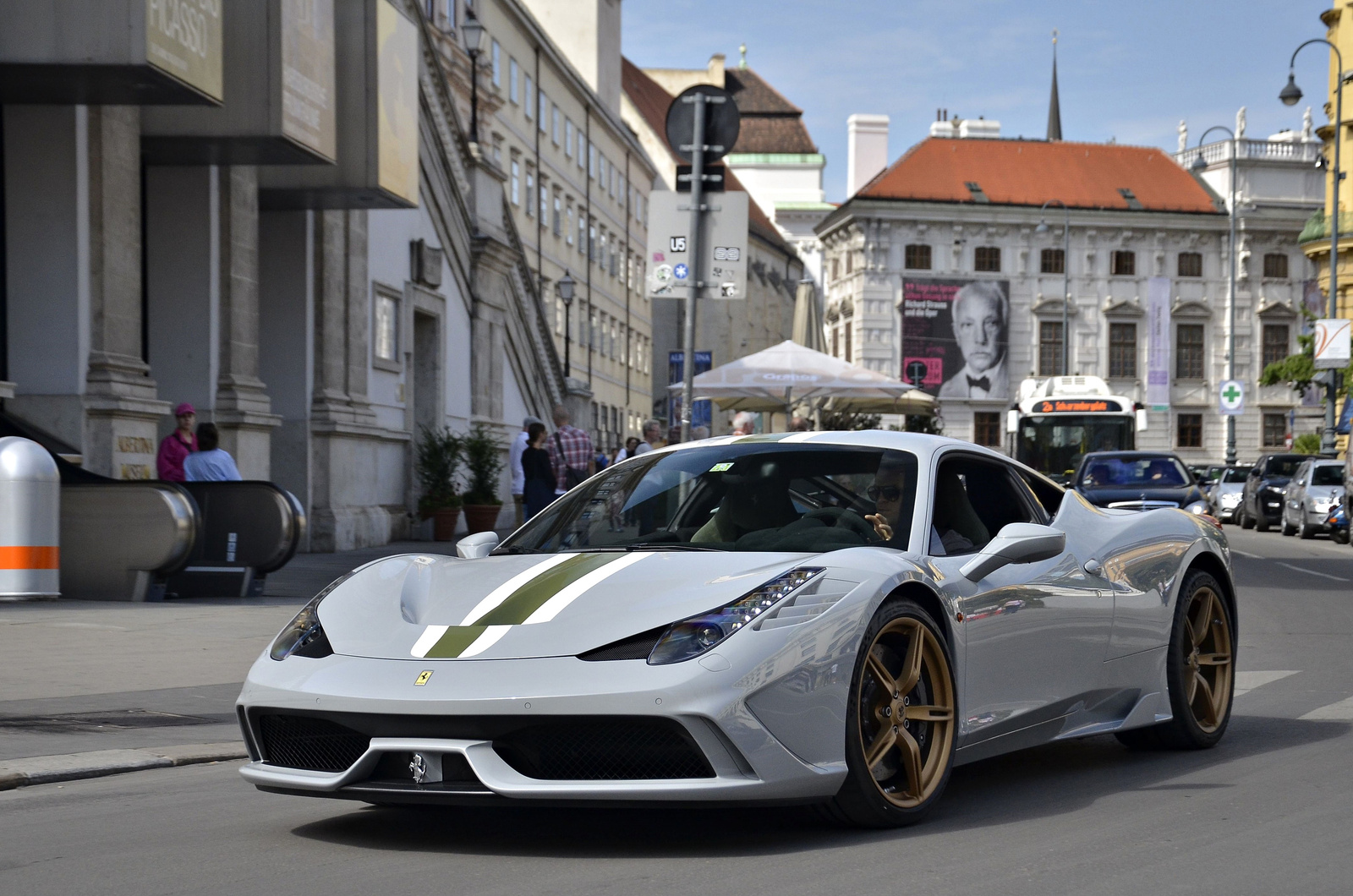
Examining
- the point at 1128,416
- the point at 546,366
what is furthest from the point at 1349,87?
the point at 546,366

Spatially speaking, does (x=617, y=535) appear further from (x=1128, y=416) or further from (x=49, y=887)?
(x=1128, y=416)

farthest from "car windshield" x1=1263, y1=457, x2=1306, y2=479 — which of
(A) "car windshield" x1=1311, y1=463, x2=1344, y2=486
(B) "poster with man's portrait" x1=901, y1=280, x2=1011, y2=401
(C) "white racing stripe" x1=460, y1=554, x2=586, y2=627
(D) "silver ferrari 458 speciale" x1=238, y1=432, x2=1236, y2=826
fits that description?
(B) "poster with man's portrait" x1=901, y1=280, x2=1011, y2=401

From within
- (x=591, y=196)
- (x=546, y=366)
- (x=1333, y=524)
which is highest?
(x=591, y=196)

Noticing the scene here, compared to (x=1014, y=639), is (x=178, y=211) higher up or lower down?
higher up

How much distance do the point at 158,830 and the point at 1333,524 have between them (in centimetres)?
3064

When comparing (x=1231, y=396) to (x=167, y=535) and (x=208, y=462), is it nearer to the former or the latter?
(x=208, y=462)

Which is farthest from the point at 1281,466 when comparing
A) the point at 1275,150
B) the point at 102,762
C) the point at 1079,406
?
the point at 1275,150

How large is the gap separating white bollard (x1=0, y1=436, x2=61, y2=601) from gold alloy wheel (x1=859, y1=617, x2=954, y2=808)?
952cm

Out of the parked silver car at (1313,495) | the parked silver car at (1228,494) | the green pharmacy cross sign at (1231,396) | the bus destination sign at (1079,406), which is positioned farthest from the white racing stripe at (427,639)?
the green pharmacy cross sign at (1231,396)

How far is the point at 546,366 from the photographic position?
1463 inches

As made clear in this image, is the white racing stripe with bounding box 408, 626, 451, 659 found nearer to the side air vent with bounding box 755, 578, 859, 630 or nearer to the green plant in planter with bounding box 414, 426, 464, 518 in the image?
the side air vent with bounding box 755, 578, 859, 630

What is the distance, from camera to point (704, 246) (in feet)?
45.6

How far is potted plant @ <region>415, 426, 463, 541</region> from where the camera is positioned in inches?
1059

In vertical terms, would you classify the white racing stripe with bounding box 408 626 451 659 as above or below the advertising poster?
below
